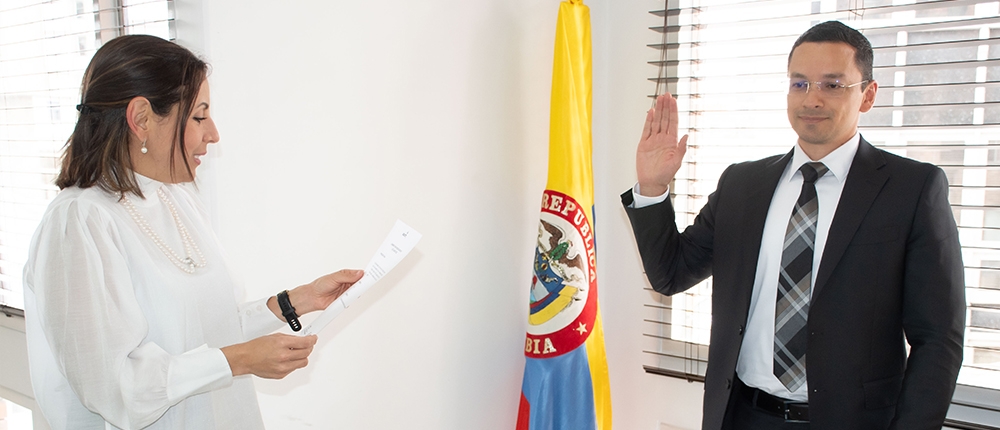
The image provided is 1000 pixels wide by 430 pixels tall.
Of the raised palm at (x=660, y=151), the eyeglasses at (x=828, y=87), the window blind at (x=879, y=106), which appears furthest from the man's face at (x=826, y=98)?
the window blind at (x=879, y=106)

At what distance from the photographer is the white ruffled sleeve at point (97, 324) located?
44.2 inches

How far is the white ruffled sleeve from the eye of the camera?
1.12m

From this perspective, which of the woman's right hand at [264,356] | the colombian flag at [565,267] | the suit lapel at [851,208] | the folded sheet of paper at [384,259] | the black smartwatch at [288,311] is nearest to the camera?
the woman's right hand at [264,356]

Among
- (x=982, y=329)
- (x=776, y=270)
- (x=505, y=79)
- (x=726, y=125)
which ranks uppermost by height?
(x=505, y=79)

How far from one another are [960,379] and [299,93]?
7.37 ft

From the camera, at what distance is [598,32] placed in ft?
9.41

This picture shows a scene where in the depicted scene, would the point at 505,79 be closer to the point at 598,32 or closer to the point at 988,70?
the point at 598,32

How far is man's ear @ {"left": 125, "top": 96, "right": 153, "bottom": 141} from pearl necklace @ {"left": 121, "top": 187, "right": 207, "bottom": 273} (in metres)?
0.13

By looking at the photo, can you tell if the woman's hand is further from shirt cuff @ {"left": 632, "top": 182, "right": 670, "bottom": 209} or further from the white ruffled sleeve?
shirt cuff @ {"left": 632, "top": 182, "right": 670, "bottom": 209}

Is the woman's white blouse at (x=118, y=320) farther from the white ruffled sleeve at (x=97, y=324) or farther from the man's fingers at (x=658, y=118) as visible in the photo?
the man's fingers at (x=658, y=118)

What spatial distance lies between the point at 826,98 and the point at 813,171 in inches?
7.2

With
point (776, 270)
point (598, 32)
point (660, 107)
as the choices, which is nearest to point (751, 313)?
point (776, 270)

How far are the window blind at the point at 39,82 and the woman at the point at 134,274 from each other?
21.6 inches

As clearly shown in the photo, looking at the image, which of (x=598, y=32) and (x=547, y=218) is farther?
(x=598, y=32)
